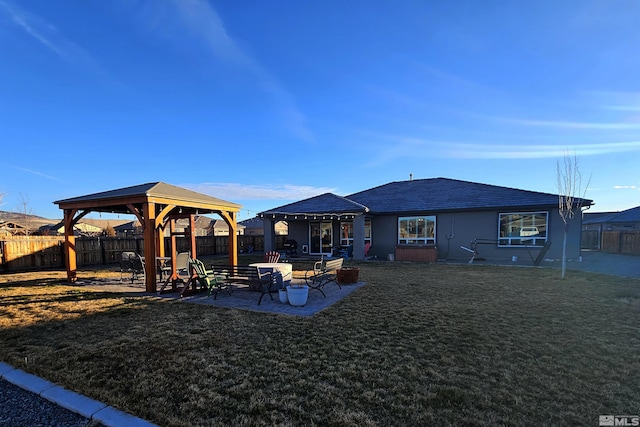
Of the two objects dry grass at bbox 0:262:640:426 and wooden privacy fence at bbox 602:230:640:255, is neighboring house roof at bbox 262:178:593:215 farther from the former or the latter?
wooden privacy fence at bbox 602:230:640:255

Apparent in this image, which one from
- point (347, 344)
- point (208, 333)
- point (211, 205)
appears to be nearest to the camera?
point (347, 344)

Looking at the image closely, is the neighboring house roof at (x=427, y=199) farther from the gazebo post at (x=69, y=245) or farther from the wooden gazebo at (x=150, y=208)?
the gazebo post at (x=69, y=245)

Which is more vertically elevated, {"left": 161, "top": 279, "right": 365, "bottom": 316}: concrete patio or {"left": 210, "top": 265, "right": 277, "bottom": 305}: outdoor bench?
{"left": 210, "top": 265, "right": 277, "bottom": 305}: outdoor bench

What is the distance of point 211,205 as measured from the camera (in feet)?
30.1

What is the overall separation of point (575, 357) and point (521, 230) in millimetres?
12861

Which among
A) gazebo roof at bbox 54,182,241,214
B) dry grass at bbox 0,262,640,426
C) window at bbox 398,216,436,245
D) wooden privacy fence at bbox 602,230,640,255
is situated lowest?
wooden privacy fence at bbox 602,230,640,255

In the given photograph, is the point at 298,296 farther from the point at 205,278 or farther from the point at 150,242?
the point at 150,242

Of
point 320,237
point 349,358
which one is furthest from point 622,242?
point 349,358

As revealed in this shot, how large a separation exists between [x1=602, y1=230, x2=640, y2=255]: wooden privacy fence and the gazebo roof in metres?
25.5

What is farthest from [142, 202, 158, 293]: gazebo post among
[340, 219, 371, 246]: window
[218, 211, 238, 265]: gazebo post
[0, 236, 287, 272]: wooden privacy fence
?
[340, 219, 371, 246]: window

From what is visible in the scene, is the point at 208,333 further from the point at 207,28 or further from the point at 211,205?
the point at 207,28

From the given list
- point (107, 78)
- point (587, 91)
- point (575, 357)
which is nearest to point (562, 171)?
point (587, 91)

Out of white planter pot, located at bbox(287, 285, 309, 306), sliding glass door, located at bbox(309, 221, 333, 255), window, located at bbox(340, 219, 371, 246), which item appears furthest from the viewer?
sliding glass door, located at bbox(309, 221, 333, 255)

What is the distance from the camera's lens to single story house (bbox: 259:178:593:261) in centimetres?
1377
